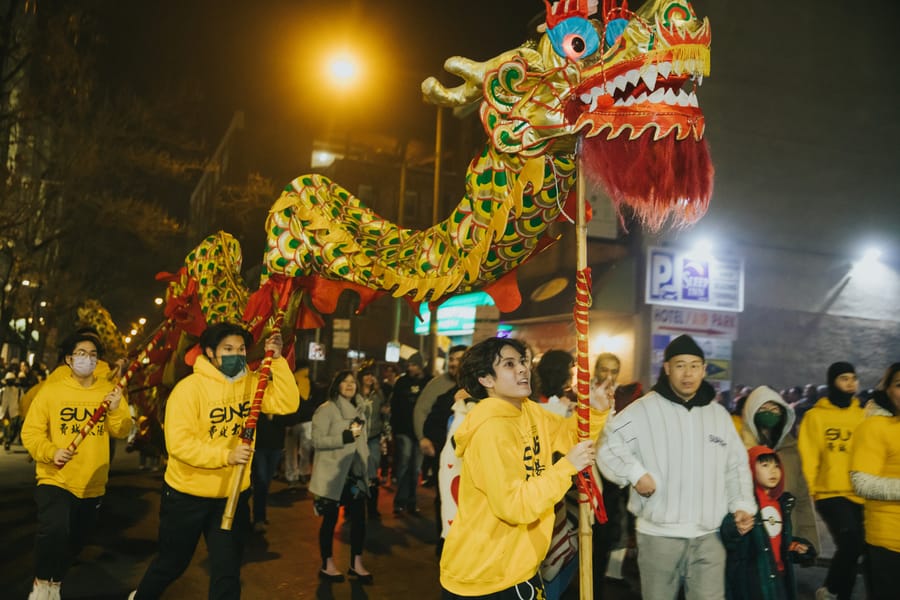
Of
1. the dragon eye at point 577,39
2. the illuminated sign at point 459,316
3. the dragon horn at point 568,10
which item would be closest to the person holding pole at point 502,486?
the dragon eye at point 577,39

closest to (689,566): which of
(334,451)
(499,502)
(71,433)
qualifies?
(499,502)

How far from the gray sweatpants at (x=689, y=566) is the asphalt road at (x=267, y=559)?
1899mm

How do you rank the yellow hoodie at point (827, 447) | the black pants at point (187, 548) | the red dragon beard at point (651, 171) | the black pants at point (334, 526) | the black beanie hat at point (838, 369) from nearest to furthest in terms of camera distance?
the red dragon beard at point (651, 171), the black pants at point (187, 548), the yellow hoodie at point (827, 447), the black beanie hat at point (838, 369), the black pants at point (334, 526)

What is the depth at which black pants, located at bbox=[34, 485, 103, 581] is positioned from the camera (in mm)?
5559

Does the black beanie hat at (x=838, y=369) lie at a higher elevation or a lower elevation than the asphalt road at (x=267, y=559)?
higher

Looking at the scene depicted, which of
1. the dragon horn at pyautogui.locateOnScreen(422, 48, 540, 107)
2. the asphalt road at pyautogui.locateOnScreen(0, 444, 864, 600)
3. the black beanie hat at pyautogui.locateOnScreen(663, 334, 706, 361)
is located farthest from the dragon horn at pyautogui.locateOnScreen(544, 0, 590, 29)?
the asphalt road at pyautogui.locateOnScreen(0, 444, 864, 600)

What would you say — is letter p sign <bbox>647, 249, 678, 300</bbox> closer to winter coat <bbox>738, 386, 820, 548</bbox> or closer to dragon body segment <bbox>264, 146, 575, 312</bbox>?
winter coat <bbox>738, 386, 820, 548</bbox>

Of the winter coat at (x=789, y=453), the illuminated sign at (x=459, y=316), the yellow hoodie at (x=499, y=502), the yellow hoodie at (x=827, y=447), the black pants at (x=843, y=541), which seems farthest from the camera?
the illuminated sign at (x=459, y=316)

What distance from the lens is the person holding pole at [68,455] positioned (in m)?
5.58

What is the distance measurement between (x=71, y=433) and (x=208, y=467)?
5.98 feet

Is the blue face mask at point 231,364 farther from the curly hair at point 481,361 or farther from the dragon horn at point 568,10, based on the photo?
the dragon horn at point 568,10

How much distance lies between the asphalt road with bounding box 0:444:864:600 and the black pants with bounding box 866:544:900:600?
1887 mm

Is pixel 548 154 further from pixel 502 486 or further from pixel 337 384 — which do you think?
pixel 337 384

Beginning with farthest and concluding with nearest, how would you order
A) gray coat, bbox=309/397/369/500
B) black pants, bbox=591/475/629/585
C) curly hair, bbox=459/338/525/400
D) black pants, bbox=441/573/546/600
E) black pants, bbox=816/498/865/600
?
gray coat, bbox=309/397/369/500 < black pants, bbox=816/498/865/600 < black pants, bbox=591/475/629/585 < curly hair, bbox=459/338/525/400 < black pants, bbox=441/573/546/600
